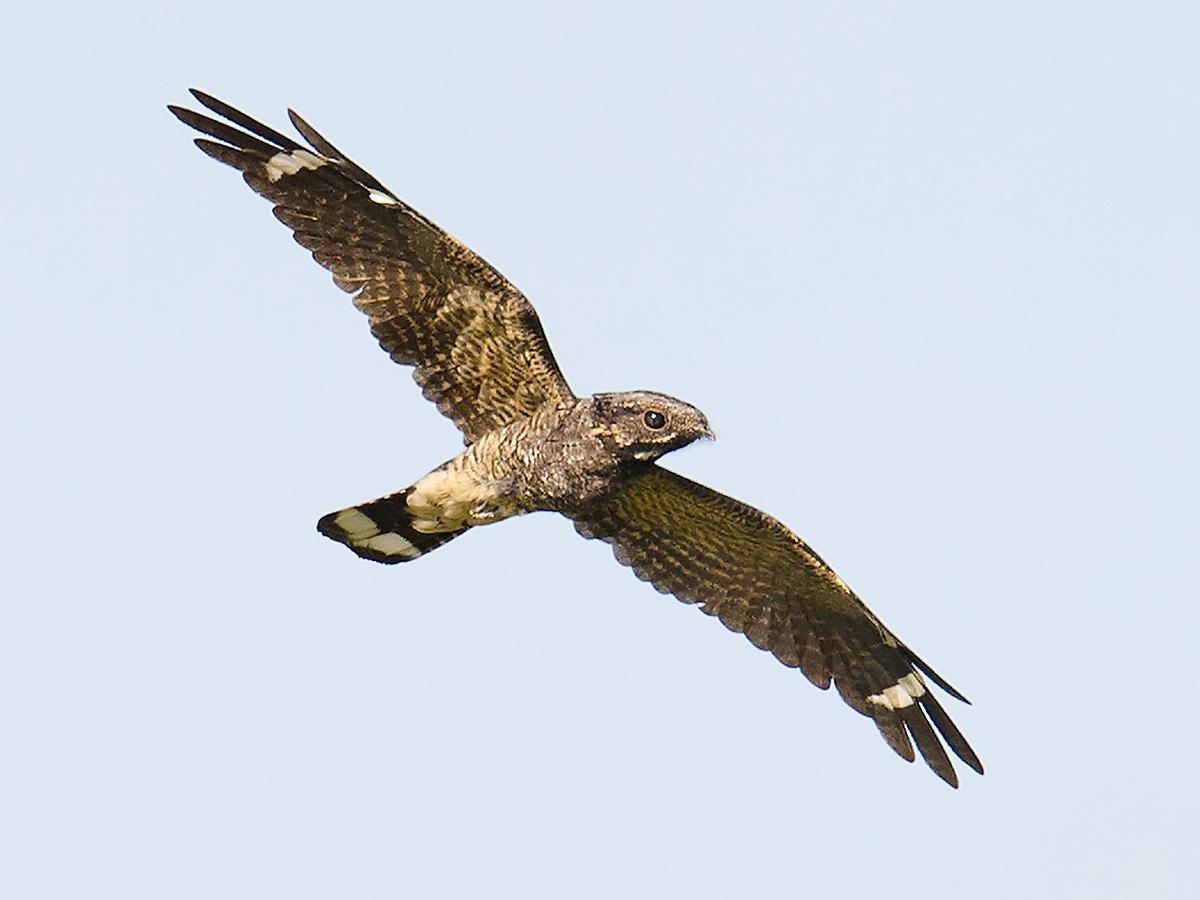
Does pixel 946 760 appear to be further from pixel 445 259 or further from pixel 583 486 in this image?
pixel 445 259

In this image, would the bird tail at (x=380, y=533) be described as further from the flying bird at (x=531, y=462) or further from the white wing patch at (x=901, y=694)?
the white wing patch at (x=901, y=694)

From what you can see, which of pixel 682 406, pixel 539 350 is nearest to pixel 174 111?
pixel 539 350

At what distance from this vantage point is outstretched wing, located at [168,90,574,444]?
11.6 meters

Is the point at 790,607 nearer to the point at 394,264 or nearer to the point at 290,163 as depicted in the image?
the point at 394,264

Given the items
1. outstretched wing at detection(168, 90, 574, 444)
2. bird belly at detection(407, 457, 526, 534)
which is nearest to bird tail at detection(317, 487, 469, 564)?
bird belly at detection(407, 457, 526, 534)

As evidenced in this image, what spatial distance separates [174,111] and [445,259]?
183cm

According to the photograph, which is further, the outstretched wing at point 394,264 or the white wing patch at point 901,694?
the white wing patch at point 901,694

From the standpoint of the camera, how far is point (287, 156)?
38.5ft

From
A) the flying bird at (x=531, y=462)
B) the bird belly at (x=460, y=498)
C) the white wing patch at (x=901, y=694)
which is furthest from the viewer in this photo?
the white wing patch at (x=901, y=694)

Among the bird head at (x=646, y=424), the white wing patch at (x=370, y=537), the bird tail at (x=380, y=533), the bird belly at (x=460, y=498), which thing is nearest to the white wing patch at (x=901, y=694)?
the bird head at (x=646, y=424)

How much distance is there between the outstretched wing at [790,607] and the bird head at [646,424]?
137cm

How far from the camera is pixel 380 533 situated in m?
12.5

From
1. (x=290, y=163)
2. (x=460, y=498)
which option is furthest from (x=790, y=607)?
(x=290, y=163)

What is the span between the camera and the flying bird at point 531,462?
11.6m
